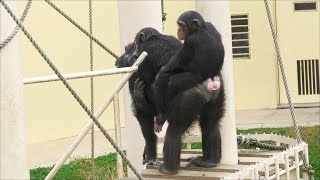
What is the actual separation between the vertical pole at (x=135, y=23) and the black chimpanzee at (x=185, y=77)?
39.5 inches

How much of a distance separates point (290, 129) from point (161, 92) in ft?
21.3

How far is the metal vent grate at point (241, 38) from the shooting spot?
43.1 ft

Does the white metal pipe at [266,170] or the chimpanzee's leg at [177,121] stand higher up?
the chimpanzee's leg at [177,121]

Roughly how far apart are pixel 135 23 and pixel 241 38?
25.4 feet

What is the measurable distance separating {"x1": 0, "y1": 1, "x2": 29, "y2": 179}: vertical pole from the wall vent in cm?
1075

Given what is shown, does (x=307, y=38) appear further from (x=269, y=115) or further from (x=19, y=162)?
(x=19, y=162)

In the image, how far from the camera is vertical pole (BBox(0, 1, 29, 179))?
107 inches

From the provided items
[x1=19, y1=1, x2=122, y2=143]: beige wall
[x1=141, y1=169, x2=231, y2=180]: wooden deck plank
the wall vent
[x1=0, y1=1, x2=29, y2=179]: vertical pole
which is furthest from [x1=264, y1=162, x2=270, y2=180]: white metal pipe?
the wall vent

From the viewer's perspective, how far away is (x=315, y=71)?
42.8 feet

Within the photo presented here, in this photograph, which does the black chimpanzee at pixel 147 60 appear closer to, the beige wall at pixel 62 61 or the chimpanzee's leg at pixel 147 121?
the chimpanzee's leg at pixel 147 121

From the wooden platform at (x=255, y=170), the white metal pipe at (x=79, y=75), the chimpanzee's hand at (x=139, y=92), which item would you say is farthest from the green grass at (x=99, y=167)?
the white metal pipe at (x=79, y=75)

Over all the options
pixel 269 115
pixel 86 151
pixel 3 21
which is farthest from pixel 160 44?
pixel 269 115

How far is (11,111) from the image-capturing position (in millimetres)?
2732

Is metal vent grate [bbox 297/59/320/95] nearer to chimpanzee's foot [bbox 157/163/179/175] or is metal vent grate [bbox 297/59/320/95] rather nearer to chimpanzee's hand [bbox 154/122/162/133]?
chimpanzee's hand [bbox 154/122/162/133]
